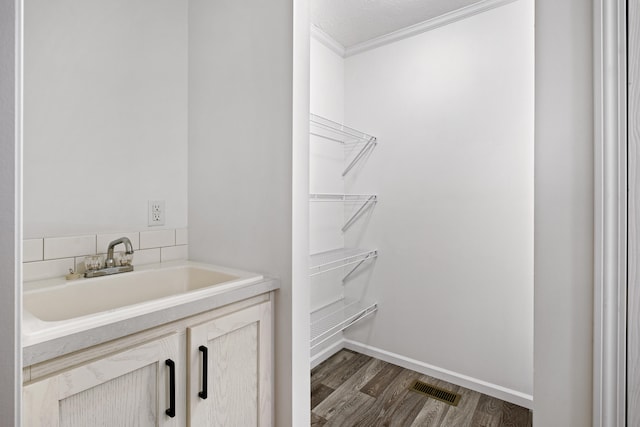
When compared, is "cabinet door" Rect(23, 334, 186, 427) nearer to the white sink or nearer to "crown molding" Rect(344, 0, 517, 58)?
the white sink

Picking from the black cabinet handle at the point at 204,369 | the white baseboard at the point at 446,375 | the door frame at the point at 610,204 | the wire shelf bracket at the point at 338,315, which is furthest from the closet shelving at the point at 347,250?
the door frame at the point at 610,204

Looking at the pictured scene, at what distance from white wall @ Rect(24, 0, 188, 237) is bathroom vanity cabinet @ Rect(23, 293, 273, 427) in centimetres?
69

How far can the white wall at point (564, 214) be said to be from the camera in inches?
32.7

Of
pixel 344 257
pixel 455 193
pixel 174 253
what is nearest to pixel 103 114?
pixel 174 253

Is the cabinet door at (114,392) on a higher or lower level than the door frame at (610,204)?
lower

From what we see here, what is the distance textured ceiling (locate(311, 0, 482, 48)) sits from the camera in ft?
6.45

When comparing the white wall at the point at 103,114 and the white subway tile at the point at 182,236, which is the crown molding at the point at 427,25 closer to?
the white wall at the point at 103,114

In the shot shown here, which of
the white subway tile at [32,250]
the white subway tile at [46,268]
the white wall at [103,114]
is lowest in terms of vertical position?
the white subway tile at [46,268]

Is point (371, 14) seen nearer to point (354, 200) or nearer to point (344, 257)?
point (354, 200)

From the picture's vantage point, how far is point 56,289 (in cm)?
112

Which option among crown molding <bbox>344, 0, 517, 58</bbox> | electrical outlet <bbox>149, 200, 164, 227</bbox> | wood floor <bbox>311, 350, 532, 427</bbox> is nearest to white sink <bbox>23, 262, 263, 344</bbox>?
electrical outlet <bbox>149, 200, 164, 227</bbox>

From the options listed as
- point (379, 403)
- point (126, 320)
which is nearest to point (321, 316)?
point (379, 403)

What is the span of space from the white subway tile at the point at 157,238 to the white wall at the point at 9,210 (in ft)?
3.75

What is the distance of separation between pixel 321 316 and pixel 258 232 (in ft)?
4.08
